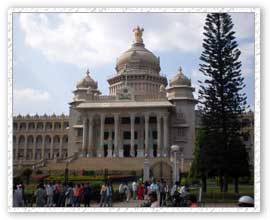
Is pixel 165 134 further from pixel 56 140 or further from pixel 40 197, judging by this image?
pixel 40 197

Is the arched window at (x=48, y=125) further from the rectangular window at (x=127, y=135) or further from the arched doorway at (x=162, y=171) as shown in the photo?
the arched doorway at (x=162, y=171)

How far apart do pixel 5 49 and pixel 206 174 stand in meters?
8.26

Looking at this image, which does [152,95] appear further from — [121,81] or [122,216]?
→ [122,216]

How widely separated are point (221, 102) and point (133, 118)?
58.9ft

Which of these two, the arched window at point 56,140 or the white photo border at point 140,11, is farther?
the arched window at point 56,140

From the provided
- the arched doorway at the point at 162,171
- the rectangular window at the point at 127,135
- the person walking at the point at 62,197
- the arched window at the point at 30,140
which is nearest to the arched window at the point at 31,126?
the arched window at the point at 30,140

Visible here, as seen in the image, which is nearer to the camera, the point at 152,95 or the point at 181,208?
the point at 181,208

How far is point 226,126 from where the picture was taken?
608 inches

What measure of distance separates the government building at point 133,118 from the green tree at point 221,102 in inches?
534

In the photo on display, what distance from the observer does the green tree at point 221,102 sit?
14.6 meters
